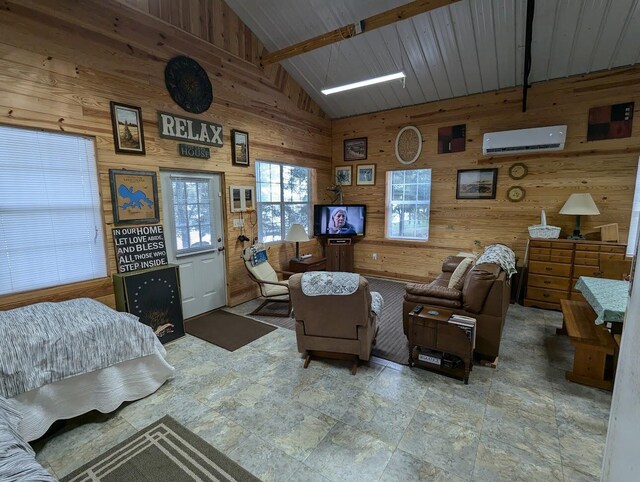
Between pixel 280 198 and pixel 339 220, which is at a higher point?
pixel 280 198

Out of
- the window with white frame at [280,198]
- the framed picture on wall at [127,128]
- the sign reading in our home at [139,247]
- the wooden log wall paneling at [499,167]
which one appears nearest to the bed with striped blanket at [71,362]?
the sign reading in our home at [139,247]

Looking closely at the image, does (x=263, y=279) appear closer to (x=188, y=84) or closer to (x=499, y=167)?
(x=188, y=84)

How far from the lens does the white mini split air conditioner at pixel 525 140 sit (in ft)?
13.7

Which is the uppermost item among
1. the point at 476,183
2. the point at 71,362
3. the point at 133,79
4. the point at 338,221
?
the point at 133,79

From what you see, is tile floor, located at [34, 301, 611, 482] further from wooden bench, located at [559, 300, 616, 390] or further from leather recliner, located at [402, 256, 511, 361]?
leather recliner, located at [402, 256, 511, 361]

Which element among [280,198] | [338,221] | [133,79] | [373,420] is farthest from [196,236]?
[373,420]

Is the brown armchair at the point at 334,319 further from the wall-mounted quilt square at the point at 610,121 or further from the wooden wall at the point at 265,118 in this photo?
the wall-mounted quilt square at the point at 610,121

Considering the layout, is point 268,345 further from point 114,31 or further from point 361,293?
point 114,31

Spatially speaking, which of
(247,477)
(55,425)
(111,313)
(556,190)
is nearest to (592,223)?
(556,190)

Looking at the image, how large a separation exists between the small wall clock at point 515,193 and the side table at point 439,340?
2.96 meters

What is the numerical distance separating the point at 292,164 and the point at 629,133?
482 cm

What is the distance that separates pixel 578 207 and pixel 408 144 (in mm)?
2715

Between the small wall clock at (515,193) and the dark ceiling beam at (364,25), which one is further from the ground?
the dark ceiling beam at (364,25)

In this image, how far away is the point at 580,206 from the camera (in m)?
3.97
